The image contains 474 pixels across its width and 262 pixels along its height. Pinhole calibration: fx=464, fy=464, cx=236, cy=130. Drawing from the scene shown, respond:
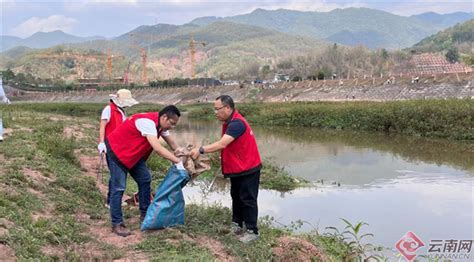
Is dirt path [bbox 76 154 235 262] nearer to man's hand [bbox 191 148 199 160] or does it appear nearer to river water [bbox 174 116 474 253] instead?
man's hand [bbox 191 148 199 160]

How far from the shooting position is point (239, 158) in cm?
570

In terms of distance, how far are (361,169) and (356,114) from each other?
13241 mm

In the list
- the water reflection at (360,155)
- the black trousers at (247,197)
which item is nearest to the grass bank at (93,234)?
the black trousers at (247,197)

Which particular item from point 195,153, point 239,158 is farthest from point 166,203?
point 239,158

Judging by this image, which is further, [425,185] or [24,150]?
[425,185]

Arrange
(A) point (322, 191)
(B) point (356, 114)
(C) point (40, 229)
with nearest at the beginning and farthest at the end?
(C) point (40, 229) → (A) point (322, 191) → (B) point (356, 114)

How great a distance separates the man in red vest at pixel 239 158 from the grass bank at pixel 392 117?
17.0 metres

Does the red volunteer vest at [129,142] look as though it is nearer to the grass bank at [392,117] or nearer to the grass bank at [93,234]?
the grass bank at [93,234]

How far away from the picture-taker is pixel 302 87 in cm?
4903

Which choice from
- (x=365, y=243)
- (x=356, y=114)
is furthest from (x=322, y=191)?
(x=356, y=114)

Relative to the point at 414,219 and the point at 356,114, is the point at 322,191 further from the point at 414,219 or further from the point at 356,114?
the point at 356,114

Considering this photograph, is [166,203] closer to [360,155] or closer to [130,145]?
[130,145]

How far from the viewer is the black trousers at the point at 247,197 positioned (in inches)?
228

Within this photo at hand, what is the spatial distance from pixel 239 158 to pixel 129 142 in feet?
4.42
